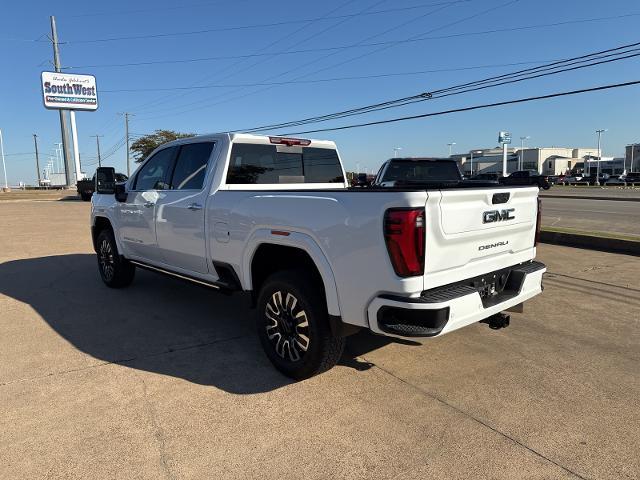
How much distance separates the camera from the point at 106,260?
22.0ft

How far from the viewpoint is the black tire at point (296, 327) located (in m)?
3.37

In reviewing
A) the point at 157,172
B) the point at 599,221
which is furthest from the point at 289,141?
the point at 599,221

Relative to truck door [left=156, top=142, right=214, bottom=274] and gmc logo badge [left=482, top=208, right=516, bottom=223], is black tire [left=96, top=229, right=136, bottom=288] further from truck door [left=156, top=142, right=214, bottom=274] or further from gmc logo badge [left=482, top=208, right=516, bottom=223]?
gmc logo badge [left=482, top=208, right=516, bottom=223]

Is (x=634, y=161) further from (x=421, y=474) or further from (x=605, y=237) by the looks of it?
(x=421, y=474)

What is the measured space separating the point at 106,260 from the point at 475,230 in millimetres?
5446

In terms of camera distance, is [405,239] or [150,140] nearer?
[405,239]

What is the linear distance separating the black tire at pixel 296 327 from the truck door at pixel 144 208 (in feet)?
7.15

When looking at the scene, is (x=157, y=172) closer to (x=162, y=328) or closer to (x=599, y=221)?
(x=162, y=328)

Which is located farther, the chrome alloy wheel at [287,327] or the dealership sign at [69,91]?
the dealership sign at [69,91]

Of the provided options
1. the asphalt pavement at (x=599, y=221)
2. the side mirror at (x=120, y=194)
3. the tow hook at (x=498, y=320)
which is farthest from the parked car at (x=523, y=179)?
the side mirror at (x=120, y=194)

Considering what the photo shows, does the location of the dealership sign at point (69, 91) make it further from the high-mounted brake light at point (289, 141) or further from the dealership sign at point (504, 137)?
the dealership sign at point (504, 137)

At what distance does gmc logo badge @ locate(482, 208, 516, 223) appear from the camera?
323 centimetres

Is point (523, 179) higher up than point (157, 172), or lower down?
lower down

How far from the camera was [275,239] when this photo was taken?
11.7 ft
